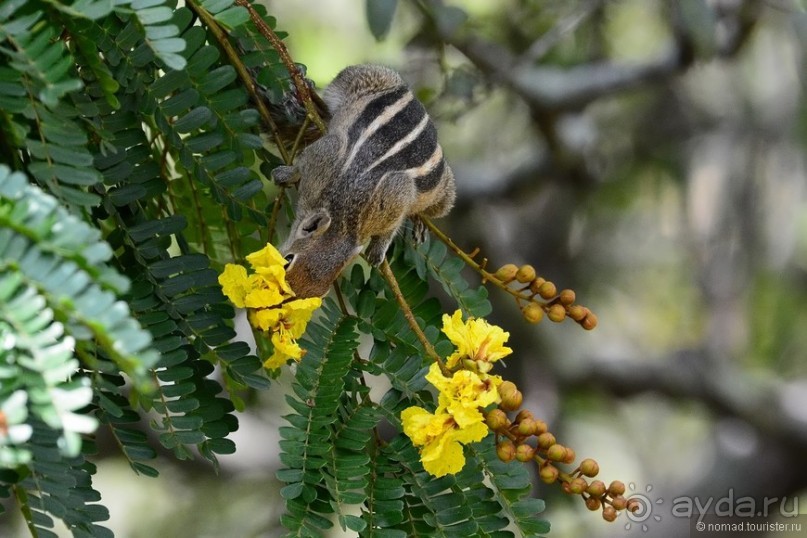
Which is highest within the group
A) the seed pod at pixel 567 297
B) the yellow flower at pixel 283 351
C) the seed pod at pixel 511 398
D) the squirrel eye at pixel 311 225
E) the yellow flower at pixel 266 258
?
the squirrel eye at pixel 311 225

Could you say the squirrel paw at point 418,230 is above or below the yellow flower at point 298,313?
above

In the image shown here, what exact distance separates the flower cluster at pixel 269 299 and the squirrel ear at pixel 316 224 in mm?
332

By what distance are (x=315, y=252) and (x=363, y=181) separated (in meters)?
0.18

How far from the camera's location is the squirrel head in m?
1.33

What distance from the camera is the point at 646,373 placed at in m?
3.53

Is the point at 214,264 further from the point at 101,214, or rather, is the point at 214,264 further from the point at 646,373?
the point at 646,373

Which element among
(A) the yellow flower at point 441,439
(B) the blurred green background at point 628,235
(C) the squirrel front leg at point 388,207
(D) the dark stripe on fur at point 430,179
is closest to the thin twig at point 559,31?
(B) the blurred green background at point 628,235

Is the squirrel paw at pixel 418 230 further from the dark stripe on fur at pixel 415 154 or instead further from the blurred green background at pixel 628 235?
the blurred green background at pixel 628 235

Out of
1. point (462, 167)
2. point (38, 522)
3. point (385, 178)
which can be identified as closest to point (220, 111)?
point (385, 178)

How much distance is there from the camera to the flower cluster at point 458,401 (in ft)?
3.31

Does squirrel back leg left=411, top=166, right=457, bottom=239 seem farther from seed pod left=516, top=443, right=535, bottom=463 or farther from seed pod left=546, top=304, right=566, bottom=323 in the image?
seed pod left=516, top=443, right=535, bottom=463

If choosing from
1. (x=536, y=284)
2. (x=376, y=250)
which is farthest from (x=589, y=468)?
(x=376, y=250)

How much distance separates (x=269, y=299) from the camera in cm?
110

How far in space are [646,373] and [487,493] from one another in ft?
8.29
